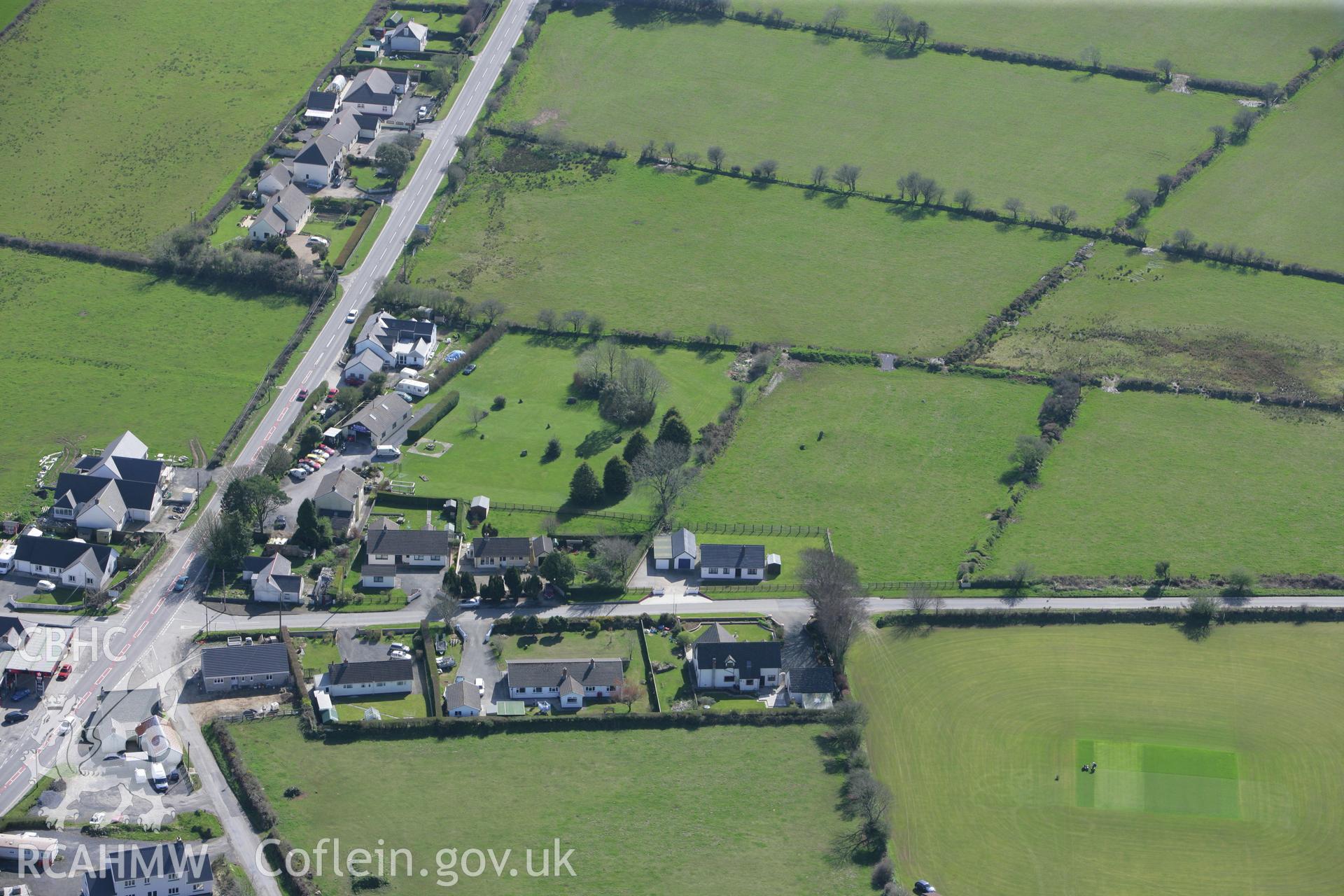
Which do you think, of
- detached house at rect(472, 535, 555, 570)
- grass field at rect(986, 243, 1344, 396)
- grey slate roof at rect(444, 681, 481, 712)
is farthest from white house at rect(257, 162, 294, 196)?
grey slate roof at rect(444, 681, 481, 712)

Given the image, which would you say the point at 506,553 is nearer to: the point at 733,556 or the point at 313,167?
the point at 733,556

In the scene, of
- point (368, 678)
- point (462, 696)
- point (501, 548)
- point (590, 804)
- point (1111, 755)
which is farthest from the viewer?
point (501, 548)

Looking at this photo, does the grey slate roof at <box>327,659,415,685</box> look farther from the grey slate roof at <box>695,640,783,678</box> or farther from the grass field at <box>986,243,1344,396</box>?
the grass field at <box>986,243,1344,396</box>

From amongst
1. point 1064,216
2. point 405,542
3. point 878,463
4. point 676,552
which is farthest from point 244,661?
point 1064,216

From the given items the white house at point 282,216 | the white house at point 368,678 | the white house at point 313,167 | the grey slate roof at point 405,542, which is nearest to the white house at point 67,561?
the grey slate roof at point 405,542

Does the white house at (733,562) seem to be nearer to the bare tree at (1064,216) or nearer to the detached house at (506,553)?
the detached house at (506,553)
